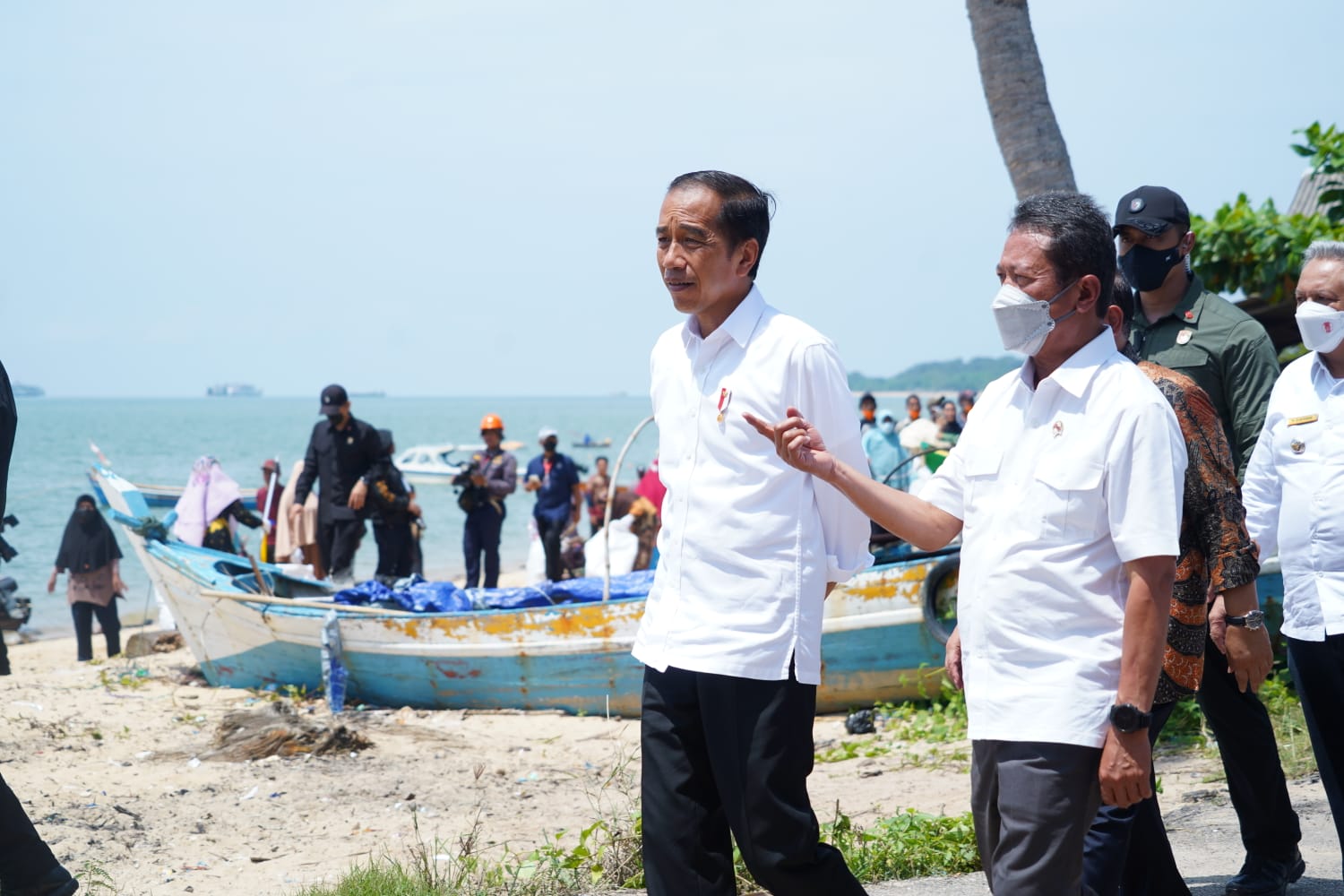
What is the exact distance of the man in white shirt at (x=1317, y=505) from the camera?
362 cm

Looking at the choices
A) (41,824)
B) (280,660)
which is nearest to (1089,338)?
(41,824)

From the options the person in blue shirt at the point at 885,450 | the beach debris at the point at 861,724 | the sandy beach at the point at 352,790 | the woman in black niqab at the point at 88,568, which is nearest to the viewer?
the sandy beach at the point at 352,790

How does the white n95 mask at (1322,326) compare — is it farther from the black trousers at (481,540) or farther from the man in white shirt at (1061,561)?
the black trousers at (481,540)

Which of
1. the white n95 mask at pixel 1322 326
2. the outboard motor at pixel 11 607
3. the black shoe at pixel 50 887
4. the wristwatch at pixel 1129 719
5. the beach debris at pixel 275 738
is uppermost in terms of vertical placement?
the white n95 mask at pixel 1322 326

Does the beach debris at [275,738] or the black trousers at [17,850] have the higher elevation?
the black trousers at [17,850]

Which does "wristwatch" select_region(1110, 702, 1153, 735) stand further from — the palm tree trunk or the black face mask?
the palm tree trunk

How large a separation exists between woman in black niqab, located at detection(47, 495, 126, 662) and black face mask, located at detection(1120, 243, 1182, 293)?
12814mm

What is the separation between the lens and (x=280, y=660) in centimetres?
1026

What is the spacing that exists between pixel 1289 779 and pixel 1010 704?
3.53m

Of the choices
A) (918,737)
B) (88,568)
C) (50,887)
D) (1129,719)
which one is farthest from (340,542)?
(1129,719)

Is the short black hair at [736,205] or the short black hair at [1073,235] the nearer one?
the short black hair at [1073,235]

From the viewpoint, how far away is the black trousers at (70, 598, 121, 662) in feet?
Result: 46.5

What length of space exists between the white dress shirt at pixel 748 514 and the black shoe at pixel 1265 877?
68.1 inches

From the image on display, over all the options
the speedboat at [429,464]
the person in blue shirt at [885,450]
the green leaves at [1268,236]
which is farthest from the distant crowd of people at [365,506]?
the speedboat at [429,464]
